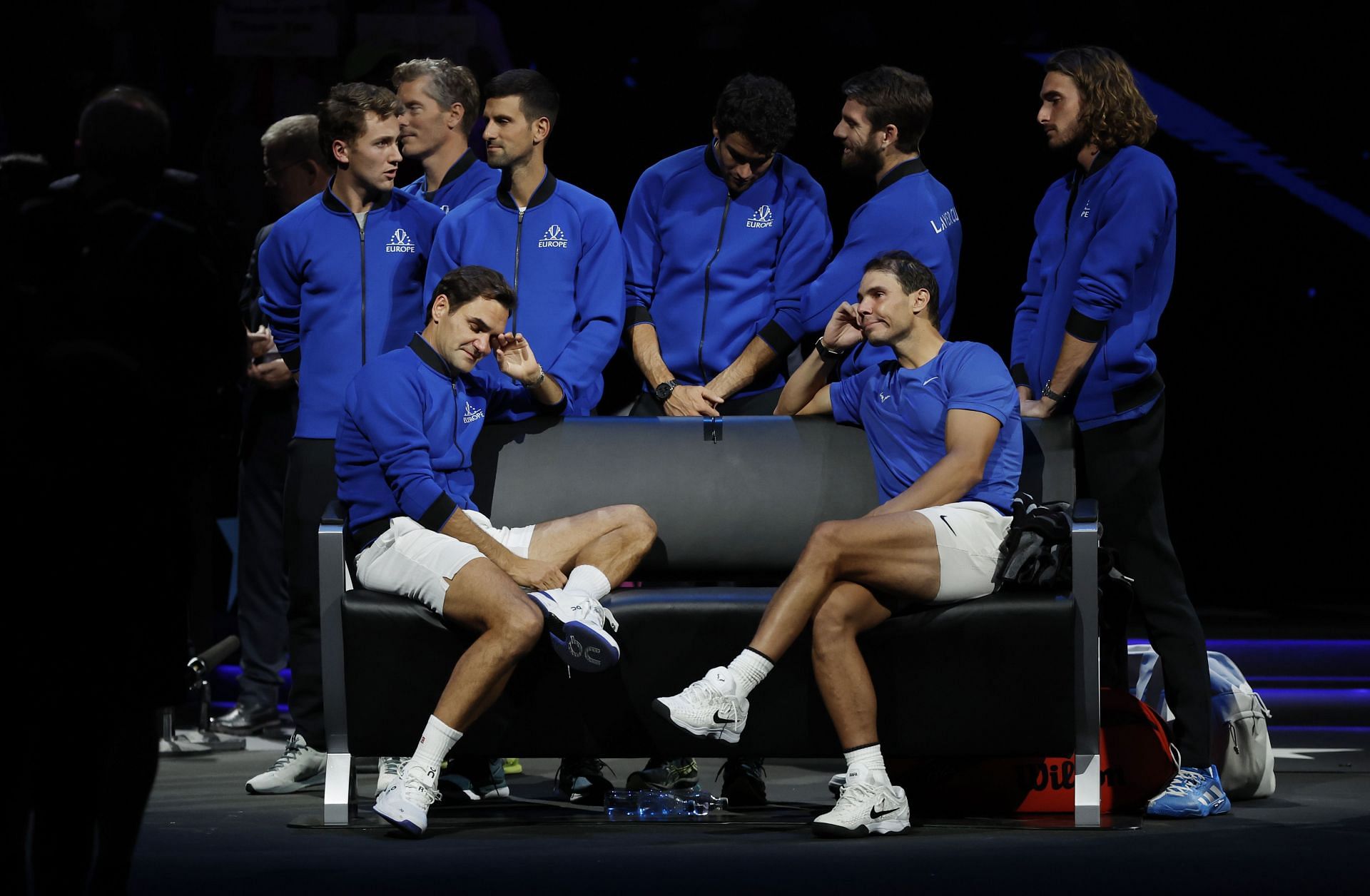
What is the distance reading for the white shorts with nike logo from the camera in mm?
4234

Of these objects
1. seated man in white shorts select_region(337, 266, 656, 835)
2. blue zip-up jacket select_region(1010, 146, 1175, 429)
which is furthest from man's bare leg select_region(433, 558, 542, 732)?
blue zip-up jacket select_region(1010, 146, 1175, 429)

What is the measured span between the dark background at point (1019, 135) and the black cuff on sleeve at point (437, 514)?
2.93 meters

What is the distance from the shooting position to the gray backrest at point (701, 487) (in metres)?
4.82

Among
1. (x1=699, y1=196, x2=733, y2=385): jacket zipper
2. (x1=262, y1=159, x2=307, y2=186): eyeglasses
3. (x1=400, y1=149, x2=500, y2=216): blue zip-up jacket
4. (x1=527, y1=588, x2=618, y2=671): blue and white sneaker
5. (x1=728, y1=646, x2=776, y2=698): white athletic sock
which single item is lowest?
(x1=728, y1=646, x2=776, y2=698): white athletic sock

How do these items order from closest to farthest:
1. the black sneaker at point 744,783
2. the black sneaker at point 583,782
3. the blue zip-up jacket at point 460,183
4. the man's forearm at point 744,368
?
the black sneaker at point 744,783 → the black sneaker at point 583,782 → the man's forearm at point 744,368 → the blue zip-up jacket at point 460,183

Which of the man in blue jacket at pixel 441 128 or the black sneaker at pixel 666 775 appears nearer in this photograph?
the black sneaker at pixel 666 775

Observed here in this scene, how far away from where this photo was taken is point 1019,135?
724 cm

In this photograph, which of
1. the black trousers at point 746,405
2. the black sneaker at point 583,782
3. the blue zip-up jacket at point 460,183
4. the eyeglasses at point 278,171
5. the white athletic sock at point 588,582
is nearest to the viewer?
the white athletic sock at point 588,582

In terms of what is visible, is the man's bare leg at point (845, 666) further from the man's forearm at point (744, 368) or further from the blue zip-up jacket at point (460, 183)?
the blue zip-up jacket at point (460, 183)

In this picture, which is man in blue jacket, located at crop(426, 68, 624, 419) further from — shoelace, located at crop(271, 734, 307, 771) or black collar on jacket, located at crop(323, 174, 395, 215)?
shoelace, located at crop(271, 734, 307, 771)

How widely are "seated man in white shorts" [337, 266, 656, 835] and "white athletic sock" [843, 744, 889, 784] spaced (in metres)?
0.57

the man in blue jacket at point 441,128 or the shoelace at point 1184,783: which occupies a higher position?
the man in blue jacket at point 441,128

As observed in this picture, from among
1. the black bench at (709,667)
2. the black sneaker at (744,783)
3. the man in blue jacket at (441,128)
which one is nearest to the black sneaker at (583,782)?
the black sneaker at (744,783)

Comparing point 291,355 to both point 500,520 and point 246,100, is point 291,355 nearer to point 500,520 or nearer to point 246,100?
point 500,520
